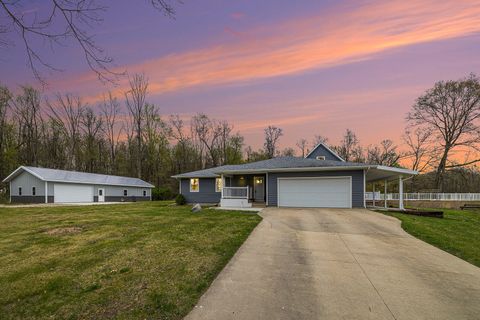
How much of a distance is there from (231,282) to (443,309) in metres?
3.18

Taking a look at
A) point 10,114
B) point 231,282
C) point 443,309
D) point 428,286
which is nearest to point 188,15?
point 231,282

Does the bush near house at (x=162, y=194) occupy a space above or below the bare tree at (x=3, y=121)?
below

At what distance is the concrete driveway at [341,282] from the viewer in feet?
12.0

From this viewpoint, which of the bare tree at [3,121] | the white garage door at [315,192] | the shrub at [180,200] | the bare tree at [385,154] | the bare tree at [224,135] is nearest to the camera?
the white garage door at [315,192]

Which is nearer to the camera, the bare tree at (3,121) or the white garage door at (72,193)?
the white garage door at (72,193)

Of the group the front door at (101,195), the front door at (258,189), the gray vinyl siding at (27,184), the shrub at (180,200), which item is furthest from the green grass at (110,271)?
the front door at (101,195)

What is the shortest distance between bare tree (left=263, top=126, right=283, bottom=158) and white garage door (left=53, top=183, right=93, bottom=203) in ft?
93.3

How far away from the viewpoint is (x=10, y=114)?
113 ft

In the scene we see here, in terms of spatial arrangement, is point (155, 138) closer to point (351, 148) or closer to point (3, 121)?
point (3, 121)

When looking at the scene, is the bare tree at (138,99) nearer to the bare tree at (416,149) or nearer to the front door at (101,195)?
the front door at (101,195)

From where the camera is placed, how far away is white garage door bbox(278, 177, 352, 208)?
1573 cm

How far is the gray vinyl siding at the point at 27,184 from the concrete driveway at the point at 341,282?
26.6 m

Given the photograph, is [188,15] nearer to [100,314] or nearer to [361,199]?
[100,314]

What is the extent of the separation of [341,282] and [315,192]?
1194 centimetres
